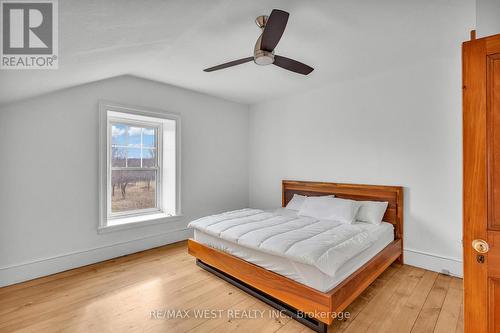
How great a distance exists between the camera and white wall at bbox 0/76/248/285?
2.51m

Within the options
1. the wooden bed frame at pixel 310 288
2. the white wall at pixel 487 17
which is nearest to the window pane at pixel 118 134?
the wooden bed frame at pixel 310 288

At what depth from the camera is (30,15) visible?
1.26 m

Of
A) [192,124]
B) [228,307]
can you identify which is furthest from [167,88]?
[228,307]

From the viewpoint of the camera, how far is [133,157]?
3717 mm

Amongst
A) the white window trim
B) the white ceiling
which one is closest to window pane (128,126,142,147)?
the white window trim

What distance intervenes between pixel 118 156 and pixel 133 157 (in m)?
0.22

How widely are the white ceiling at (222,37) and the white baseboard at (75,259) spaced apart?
69.7 inches

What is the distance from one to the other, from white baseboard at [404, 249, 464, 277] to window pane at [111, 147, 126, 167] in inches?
162

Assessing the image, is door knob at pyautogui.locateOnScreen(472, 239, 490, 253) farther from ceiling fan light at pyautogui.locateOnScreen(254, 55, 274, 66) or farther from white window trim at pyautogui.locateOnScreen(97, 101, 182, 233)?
white window trim at pyautogui.locateOnScreen(97, 101, 182, 233)

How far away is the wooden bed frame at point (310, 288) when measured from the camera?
183 cm

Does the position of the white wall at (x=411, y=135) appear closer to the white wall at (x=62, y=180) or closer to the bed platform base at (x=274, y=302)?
the bed platform base at (x=274, y=302)

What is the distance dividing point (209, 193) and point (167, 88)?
1885mm

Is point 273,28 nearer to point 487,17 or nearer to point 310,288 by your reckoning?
point 487,17

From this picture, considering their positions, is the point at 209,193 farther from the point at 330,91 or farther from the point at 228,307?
the point at 330,91
